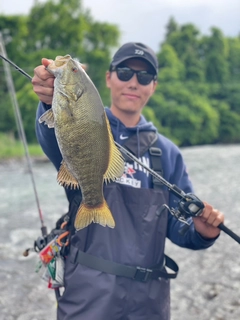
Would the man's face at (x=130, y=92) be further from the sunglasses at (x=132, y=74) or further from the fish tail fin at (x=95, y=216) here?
the fish tail fin at (x=95, y=216)

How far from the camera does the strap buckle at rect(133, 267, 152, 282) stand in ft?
8.42

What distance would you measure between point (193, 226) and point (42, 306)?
3.31 metres

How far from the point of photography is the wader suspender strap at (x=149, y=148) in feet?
9.20

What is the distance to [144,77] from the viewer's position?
2957mm

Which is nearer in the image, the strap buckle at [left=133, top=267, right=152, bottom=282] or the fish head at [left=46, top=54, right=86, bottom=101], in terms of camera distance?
the fish head at [left=46, top=54, right=86, bottom=101]

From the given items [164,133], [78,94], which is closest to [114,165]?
[78,94]

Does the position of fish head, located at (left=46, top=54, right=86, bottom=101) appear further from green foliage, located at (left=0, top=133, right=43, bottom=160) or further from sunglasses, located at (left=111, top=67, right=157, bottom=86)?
green foliage, located at (left=0, top=133, right=43, bottom=160)

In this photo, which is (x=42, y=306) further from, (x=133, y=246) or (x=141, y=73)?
(x=141, y=73)

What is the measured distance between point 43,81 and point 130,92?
3.05 feet

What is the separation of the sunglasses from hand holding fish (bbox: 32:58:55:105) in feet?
2.90

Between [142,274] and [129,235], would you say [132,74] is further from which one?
[142,274]

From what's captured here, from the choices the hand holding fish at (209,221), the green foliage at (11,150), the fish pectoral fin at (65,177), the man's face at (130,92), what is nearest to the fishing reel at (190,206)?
the hand holding fish at (209,221)

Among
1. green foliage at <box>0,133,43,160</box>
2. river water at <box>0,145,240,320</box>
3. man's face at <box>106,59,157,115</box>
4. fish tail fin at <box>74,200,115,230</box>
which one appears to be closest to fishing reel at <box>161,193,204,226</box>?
fish tail fin at <box>74,200,115,230</box>

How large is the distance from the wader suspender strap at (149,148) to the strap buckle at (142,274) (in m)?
0.54
